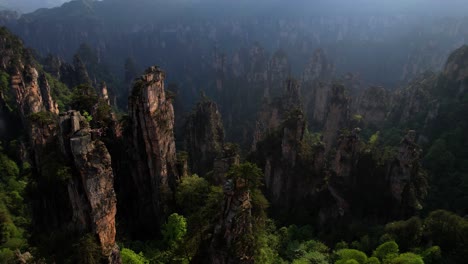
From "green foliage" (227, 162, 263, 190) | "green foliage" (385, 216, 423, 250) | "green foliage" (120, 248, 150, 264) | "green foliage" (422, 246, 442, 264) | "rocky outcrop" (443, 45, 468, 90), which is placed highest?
"green foliage" (227, 162, 263, 190)

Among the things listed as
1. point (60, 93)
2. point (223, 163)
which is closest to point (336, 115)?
point (223, 163)

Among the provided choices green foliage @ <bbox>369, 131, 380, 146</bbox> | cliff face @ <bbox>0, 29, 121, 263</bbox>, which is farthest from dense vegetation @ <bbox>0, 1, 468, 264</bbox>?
green foliage @ <bbox>369, 131, 380, 146</bbox>

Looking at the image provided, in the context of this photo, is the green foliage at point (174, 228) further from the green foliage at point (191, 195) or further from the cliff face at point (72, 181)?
the cliff face at point (72, 181)

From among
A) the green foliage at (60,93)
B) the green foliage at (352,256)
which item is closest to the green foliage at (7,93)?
the green foliage at (60,93)

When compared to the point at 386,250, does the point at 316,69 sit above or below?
above

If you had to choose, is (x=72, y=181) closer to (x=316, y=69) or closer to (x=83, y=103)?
(x=83, y=103)

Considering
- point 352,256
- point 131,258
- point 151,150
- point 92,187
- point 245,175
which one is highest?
point 245,175

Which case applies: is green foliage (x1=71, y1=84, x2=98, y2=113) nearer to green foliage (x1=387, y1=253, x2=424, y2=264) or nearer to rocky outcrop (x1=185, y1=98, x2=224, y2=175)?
rocky outcrop (x1=185, y1=98, x2=224, y2=175)

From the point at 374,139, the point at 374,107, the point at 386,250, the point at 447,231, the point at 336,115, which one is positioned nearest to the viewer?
the point at 386,250
